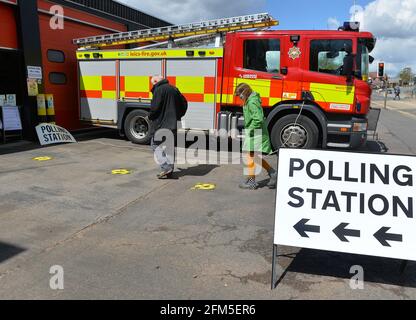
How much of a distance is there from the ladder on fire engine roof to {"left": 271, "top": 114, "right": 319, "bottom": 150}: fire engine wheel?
208 cm

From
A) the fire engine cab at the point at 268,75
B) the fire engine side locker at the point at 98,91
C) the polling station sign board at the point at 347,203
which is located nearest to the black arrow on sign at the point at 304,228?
the polling station sign board at the point at 347,203

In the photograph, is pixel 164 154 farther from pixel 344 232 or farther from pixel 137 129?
pixel 344 232

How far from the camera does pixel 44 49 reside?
34.1ft

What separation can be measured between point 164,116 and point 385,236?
14.1 ft

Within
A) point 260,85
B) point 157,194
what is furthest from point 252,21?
point 157,194

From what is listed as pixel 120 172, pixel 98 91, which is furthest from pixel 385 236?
pixel 98 91

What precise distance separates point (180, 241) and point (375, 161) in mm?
2040

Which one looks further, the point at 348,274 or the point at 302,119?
the point at 302,119

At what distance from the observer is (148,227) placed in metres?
4.59

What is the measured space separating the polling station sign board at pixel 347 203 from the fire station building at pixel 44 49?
835cm

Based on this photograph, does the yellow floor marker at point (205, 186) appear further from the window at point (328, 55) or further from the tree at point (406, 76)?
the tree at point (406, 76)

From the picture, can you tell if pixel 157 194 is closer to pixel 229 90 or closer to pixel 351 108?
pixel 229 90

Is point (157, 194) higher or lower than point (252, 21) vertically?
lower

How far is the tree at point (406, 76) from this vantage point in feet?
314
